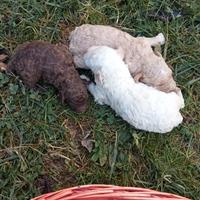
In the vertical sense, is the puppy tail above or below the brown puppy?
Answer: below

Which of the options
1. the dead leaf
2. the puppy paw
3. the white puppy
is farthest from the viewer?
the puppy paw

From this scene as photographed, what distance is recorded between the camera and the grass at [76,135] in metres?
3.43

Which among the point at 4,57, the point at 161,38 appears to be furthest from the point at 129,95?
the point at 4,57

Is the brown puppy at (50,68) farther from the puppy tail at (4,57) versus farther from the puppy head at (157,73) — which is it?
the puppy head at (157,73)

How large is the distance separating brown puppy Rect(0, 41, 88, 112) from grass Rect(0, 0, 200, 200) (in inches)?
4.1

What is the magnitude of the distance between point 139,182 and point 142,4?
111 cm

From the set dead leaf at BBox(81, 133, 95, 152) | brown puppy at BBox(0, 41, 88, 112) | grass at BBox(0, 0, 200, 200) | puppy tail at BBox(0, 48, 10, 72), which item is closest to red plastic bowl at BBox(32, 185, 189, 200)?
grass at BBox(0, 0, 200, 200)

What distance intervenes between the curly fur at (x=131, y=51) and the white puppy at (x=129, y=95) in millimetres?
62

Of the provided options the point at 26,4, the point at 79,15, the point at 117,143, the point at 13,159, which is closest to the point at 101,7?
the point at 79,15

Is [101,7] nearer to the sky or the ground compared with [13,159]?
nearer to the sky

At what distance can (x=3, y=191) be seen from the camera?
11.0 ft

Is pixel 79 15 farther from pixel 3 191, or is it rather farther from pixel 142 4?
pixel 3 191

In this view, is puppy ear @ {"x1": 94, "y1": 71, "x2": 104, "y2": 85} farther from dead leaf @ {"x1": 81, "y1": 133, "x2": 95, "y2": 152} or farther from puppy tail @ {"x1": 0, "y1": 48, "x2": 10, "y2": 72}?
puppy tail @ {"x1": 0, "y1": 48, "x2": 10, "y2": 72}

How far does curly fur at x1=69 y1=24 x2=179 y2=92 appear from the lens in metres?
3.43
